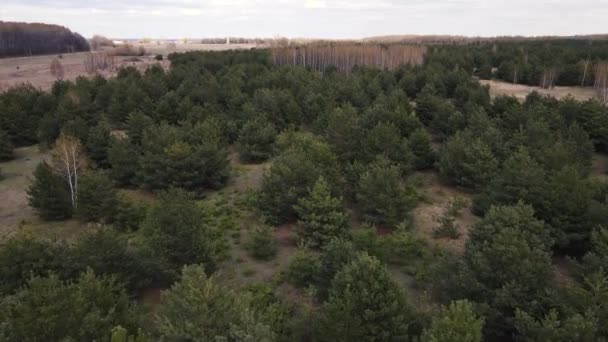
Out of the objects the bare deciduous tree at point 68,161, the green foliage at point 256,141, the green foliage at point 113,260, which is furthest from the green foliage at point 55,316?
the green foliage at point 256,141

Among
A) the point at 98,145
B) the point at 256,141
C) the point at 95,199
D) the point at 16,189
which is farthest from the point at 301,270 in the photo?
the point at 16,189

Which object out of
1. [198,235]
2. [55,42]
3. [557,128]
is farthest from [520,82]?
[55,42]

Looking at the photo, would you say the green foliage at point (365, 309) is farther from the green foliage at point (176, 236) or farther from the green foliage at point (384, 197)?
the green foliage at point (384, 197)

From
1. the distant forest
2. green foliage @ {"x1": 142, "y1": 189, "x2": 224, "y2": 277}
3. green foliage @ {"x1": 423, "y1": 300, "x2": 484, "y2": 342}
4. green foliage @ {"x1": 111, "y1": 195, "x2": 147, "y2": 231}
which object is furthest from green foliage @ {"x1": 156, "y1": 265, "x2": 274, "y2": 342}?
the distant forest

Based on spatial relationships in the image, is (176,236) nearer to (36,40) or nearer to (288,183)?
(288,183)

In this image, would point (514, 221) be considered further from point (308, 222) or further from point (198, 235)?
point (198, 235)

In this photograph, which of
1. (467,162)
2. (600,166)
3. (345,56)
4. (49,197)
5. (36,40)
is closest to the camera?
(49,197)

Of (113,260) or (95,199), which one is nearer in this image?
(113,260)
